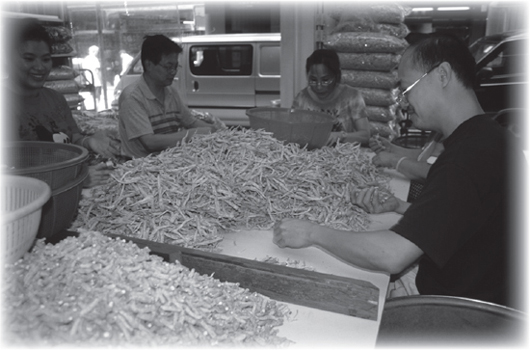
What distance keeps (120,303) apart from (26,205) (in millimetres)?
304

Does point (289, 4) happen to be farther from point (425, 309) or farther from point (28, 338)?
point (28, 338)

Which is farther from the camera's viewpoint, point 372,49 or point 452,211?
point 372,49

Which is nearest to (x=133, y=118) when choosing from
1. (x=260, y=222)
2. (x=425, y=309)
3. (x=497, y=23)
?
(x=260, y=222)

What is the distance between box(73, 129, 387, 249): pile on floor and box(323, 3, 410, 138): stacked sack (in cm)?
273

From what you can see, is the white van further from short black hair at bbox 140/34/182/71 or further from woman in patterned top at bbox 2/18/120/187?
woman in patterned top at bbox 2/18/120/187

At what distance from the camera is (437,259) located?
4.09ft

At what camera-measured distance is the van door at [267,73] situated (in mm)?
7453

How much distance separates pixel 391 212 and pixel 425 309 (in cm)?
71

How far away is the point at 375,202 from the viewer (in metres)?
1.90

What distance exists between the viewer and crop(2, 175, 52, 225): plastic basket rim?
0.89 meters

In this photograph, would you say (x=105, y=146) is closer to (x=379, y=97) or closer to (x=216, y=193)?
(x=216, y=193)

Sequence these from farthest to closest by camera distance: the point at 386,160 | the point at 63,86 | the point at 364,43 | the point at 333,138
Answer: the point at 63,86 < the point at 364,43 < the point at 333,138 < the point at 386,160

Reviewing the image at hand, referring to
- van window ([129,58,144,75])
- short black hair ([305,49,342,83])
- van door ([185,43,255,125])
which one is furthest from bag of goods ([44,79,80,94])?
van door ([185,43,255,125])

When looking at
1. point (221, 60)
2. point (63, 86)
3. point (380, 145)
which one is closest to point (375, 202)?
point (380, 145)
